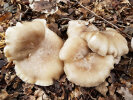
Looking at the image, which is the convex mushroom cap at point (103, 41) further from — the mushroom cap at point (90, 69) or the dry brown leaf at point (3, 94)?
the dry brown leaf at point (3, 94)

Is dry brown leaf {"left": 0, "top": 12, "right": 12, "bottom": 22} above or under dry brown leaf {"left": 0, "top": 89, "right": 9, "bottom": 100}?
above

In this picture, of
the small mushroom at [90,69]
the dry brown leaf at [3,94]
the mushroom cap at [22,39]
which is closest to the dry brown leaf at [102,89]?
the small mushroom at [90,69]

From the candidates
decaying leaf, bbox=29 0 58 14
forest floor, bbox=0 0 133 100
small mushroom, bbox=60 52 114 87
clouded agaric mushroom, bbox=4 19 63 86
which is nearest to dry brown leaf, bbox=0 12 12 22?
forest floor, bbox=0 0 133 100

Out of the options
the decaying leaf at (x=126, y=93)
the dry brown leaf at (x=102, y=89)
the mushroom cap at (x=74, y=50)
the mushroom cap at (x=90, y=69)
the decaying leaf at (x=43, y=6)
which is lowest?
the decaying leaf at (x=126, y=93)

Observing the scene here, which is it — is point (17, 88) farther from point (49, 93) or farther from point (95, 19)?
point (95, 19)

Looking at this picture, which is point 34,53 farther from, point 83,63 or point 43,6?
point 43,6

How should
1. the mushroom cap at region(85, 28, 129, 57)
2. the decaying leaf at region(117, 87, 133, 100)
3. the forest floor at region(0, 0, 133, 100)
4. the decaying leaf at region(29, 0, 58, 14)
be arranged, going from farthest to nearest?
the decaying leaf at region(29, 0, 58, 14)
the forest floor at region(0, 0, 133, 100)
the decaying leaf at region(117, 87, 133, 100)
the mushroom cap at region(85, 28, 129, 57)

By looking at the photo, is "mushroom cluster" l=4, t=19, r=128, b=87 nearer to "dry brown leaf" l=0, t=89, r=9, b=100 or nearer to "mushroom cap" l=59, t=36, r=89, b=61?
"mushroom cap" l=59, t=36, r=89, b=61
